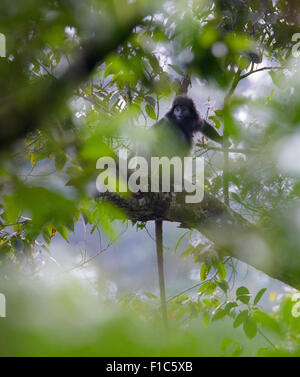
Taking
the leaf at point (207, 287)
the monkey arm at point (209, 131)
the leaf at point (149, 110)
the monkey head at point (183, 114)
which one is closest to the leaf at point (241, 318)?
the leaf at point (207, 287)

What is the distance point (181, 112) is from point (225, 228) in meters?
1.09

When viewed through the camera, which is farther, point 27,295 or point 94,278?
point 94,278

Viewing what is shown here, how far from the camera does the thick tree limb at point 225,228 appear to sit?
1111 mm

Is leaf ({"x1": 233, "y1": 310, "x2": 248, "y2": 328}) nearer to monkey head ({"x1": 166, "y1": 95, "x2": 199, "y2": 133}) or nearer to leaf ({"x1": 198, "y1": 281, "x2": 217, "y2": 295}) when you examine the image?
leaf ({"x1": 198, "y1": 281, "x2": 217, "y2": 295})

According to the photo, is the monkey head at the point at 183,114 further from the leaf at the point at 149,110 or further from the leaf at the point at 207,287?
the leaf at the point at 207,287

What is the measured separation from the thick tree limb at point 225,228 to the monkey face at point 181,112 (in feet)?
3.27

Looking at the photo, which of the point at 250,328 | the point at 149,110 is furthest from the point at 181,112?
the point at 250,328

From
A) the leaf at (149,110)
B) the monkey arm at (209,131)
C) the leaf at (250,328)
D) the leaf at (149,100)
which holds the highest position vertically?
the monkey arm at (209,131)

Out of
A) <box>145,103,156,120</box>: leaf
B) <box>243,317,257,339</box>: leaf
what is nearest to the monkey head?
<box>145,103,156,120</box>: leaf

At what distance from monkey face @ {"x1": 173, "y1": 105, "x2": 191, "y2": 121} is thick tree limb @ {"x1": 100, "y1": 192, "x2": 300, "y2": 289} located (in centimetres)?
100

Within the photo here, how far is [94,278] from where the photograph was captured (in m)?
0.46
